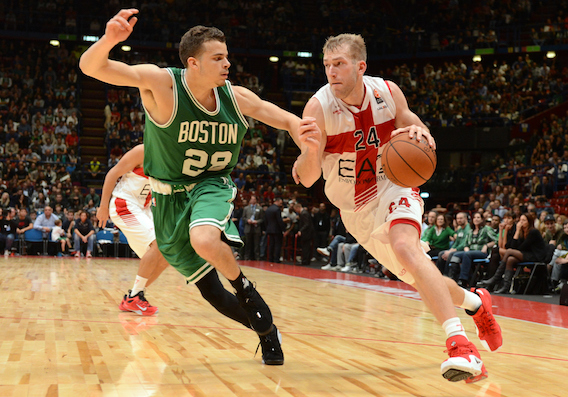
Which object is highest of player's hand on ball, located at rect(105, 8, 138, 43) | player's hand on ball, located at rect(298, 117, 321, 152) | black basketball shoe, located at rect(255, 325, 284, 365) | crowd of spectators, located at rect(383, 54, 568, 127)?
crowd of spectators, located at rect(383, 54, 568, 127)

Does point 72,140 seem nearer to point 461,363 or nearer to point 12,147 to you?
point 12,147

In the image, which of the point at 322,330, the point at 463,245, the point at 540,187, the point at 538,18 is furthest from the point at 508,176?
the point at 322,330

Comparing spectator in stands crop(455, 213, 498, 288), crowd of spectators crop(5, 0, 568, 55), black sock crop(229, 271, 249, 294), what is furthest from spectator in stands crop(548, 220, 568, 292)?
crowd of spectators crop(5, 0, 568, 55)

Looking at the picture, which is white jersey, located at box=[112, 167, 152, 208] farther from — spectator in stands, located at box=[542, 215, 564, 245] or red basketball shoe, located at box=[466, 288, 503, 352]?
spectator in stands, located at box=[542, 215, 564, 245]

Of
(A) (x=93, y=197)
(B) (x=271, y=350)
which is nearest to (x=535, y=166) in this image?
(A) (x=93, y=197)

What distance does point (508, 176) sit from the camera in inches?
723

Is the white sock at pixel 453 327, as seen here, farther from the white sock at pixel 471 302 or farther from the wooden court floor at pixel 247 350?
the white sock at pixel 471 302

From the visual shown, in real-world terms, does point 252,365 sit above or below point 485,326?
below

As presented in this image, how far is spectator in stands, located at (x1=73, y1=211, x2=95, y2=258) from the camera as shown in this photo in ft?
52.1

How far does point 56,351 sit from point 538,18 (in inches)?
1019

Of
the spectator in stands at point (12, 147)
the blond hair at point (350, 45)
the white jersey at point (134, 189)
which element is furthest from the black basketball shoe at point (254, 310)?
the spectator in stands at point (12, 147)

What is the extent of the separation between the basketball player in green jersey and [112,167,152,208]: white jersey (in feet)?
9.71

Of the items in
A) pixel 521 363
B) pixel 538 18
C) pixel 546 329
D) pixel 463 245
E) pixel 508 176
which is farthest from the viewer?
pixel 538 18

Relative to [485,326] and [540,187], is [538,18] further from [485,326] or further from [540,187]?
[485,326]
